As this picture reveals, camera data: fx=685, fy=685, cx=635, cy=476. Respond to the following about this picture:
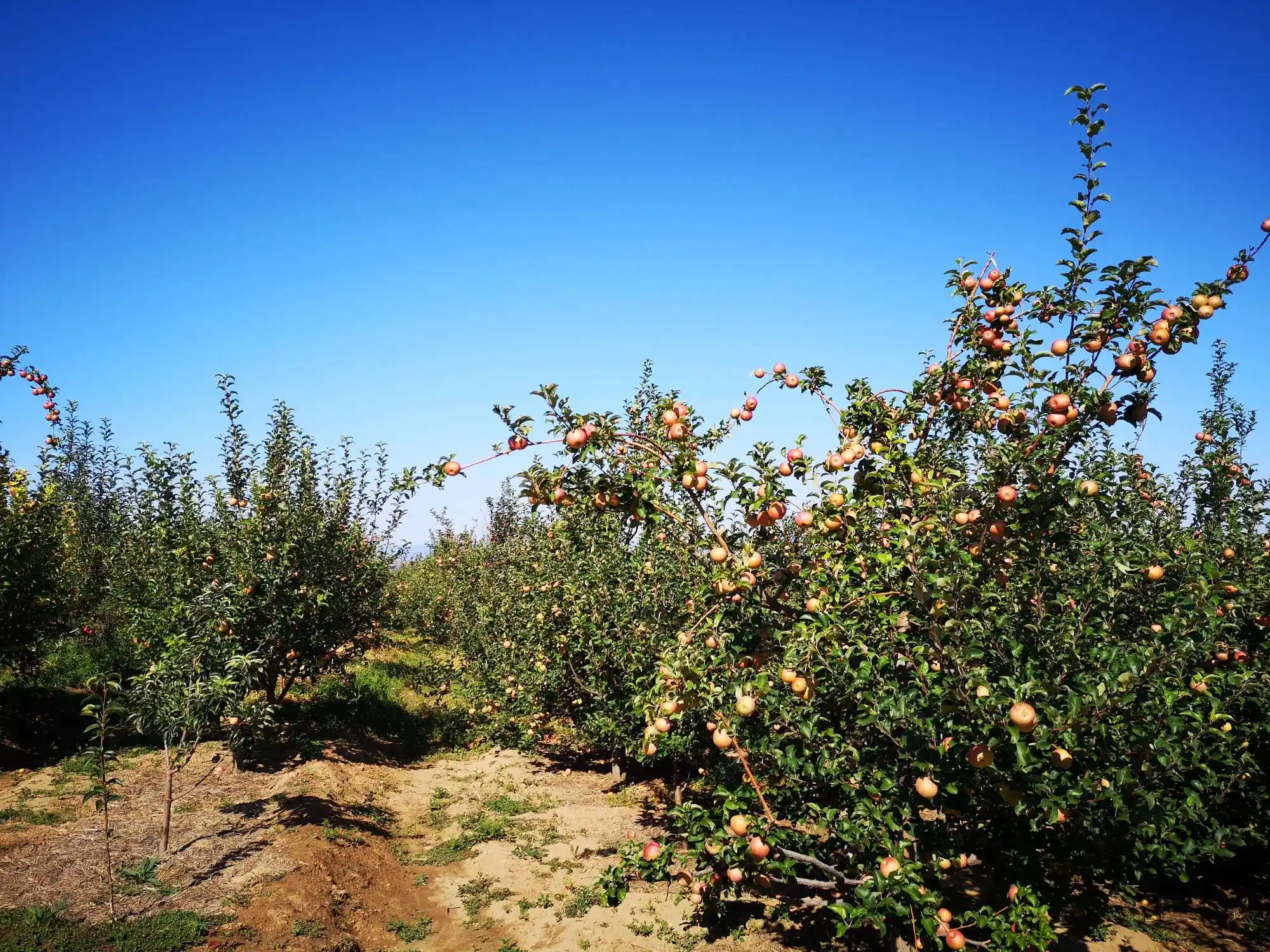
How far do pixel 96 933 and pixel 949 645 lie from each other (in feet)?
22.4

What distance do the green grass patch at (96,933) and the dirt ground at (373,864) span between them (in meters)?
0.20

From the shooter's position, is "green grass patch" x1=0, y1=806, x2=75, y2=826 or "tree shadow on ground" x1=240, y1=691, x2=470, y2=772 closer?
"green grass patch" x1=0, y1=806, x2=75, y2=826

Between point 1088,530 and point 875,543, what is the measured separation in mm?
2714

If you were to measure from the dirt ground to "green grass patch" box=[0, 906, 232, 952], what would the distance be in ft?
0.67

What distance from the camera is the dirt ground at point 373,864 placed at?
6.06 metres

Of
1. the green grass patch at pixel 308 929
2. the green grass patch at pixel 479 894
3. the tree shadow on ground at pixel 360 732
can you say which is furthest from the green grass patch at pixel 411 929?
the tree shadow on ground at pixel 360 732

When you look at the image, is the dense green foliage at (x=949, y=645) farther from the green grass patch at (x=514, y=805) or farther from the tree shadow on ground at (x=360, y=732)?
the tree shadow on ground at (x=360, y=732)

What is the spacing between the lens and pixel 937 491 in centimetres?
390

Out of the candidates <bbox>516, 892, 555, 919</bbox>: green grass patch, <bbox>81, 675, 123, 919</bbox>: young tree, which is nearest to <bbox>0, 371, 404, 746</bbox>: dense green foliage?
<bbox>81, 675, 123, 919</bbox>: young tree

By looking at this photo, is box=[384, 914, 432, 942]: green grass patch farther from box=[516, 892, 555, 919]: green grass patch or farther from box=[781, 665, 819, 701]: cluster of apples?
box=[781, 665, 819, 701]: cluster of apples

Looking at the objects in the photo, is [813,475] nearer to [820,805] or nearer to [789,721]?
[789,721]

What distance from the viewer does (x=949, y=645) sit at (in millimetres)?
3418

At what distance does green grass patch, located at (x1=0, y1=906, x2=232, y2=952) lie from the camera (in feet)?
17.1

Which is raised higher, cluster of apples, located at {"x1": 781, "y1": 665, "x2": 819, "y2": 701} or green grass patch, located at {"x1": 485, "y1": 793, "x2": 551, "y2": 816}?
cluster of apples, located at {"x1": 781, "y1": 665, "x2": 819, "y2": 701}
